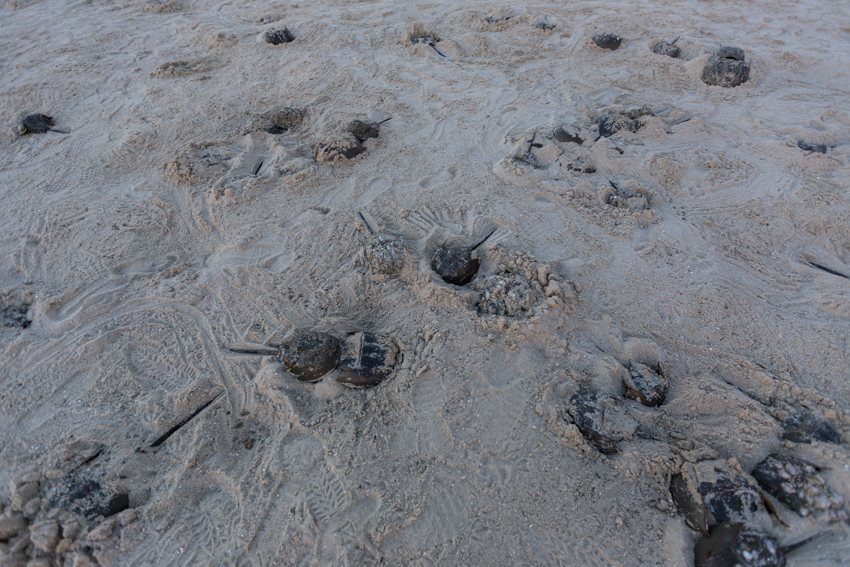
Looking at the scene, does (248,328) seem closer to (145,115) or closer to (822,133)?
(145,115)

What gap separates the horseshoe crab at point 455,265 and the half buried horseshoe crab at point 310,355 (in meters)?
0.83

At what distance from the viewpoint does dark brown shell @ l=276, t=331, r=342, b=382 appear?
87.2 inches

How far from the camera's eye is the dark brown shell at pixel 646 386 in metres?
2.11

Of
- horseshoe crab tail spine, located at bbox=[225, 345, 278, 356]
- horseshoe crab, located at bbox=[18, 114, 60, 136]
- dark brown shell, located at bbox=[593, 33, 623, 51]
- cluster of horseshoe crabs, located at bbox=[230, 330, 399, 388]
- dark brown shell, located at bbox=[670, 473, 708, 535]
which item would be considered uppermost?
horseshoe crab, located at bbox=[18, 114, 60, 136]

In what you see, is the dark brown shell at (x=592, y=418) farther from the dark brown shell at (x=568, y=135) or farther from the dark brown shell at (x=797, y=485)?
the dark brown shell at (x=568, y=135)

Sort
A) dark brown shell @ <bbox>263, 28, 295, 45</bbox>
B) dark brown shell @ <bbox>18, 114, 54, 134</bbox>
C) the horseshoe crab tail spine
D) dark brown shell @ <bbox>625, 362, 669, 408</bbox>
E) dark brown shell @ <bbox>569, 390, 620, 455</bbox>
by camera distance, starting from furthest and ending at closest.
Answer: dark brown shell @ <bbox>263, 28, 295, 45</bbox>
dark brown shell @ <bbox>18, 114, 54, 134</bbox>
the horseshoe crab tail spine
dark brown shell @ <bbox>625, 362, 669, 408</bbox>
dark brown shell @ <bbox>569, 390, 620, 455</bbox>

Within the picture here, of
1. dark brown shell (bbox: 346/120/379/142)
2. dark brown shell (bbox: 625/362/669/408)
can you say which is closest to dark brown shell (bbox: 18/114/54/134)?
dark brown shell (bbox: 346/120/379/142)

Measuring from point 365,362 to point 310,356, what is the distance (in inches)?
12.5

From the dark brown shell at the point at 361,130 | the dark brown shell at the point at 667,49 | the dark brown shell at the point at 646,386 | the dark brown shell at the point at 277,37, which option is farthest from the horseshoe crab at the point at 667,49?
the dark brown shell at the point at 277,37

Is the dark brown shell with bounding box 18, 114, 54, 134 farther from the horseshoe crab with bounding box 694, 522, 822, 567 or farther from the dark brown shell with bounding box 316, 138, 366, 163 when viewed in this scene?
the horseshoe crab with bounding box 694, 522, 822, 567

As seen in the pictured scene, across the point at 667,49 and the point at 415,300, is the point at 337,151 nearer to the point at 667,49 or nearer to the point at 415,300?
the point at 415,300

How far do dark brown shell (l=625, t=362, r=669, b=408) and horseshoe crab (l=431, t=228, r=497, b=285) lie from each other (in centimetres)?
113

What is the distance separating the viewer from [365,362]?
220cm

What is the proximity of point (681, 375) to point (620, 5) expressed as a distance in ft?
20.4
